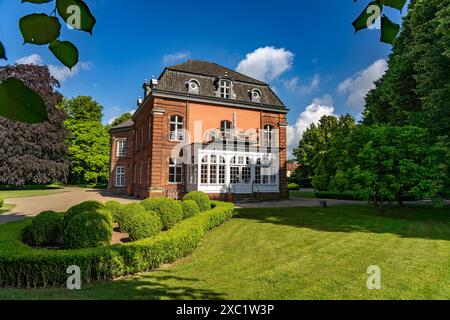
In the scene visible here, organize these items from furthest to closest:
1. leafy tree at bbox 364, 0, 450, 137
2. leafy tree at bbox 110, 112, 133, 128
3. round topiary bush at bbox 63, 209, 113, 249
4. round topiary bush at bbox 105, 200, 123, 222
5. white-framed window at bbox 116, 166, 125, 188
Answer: leafy tree at bbox 110, 112, 133, 128 < white-framed window at bbox 116, 166, 125, 188 < leafy tree at bbox 364, 0, 450, 137 < round topiary bush at bbox 105, 200, 123, 222 < round topiary bush at bbox 63, 209, 113, 249

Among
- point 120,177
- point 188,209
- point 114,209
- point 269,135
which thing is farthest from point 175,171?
point 120,177

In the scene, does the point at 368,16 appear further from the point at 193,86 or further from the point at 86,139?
the point at 86,139

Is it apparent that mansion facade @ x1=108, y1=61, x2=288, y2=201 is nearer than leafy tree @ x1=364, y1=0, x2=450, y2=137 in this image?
No

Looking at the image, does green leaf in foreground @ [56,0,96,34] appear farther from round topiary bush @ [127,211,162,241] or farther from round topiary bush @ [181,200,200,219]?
round topiary bush @ [181,200,200,219]

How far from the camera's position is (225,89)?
25.1m

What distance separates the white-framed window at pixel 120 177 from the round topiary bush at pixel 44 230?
27.1m

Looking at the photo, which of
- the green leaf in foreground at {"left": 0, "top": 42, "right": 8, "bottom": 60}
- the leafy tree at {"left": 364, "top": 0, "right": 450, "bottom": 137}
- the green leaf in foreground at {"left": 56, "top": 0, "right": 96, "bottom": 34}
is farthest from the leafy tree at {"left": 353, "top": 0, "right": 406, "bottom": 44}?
the leafy tree at {"left": 364, "top": 0, "right": 450, "bottom": 137}

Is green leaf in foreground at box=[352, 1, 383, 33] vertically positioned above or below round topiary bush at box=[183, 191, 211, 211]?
above

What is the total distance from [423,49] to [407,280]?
18152 millimetres

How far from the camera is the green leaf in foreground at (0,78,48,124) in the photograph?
2.35 feet

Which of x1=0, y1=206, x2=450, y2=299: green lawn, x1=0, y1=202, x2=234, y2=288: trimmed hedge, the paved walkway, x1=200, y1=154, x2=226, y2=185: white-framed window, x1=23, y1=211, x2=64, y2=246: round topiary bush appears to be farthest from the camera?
x1=200, y1=154, x2=226, y2=185: white-framed window

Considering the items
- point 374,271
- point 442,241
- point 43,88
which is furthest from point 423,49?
point 43,88

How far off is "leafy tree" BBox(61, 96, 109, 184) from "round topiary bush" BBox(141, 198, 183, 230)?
41236 millimetres
